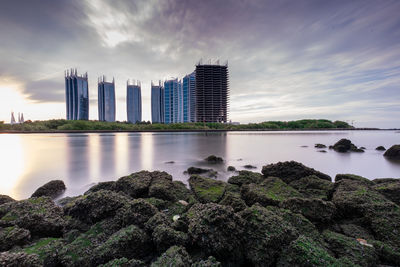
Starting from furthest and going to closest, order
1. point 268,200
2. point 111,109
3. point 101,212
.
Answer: point 111,109
point 268,200
point 101,212

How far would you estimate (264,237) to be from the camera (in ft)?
7.89

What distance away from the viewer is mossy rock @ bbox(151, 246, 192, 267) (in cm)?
199

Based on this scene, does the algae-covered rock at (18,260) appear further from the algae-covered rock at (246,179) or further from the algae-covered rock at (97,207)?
the algae-covered rock at (246,179)

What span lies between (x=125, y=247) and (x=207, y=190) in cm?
283

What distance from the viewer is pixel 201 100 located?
96562 millimetres

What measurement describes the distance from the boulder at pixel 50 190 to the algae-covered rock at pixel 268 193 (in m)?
6.03

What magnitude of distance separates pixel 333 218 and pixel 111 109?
141 m

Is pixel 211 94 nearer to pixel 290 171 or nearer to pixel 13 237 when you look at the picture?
pixel 290 171

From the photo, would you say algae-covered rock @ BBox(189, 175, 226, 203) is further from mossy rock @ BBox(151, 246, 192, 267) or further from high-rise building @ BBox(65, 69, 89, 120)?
high-rise building @ BBox(65, 69, 89, 120)

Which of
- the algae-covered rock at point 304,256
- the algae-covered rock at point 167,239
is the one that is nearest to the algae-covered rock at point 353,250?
the algae-covered rock at point 304,256

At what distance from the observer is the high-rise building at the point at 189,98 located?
339 ft

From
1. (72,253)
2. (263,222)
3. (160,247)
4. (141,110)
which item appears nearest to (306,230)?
(263,222)

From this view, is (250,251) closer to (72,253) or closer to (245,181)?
(72,253)

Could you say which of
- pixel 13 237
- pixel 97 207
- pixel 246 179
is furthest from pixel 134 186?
pixel 246 179
